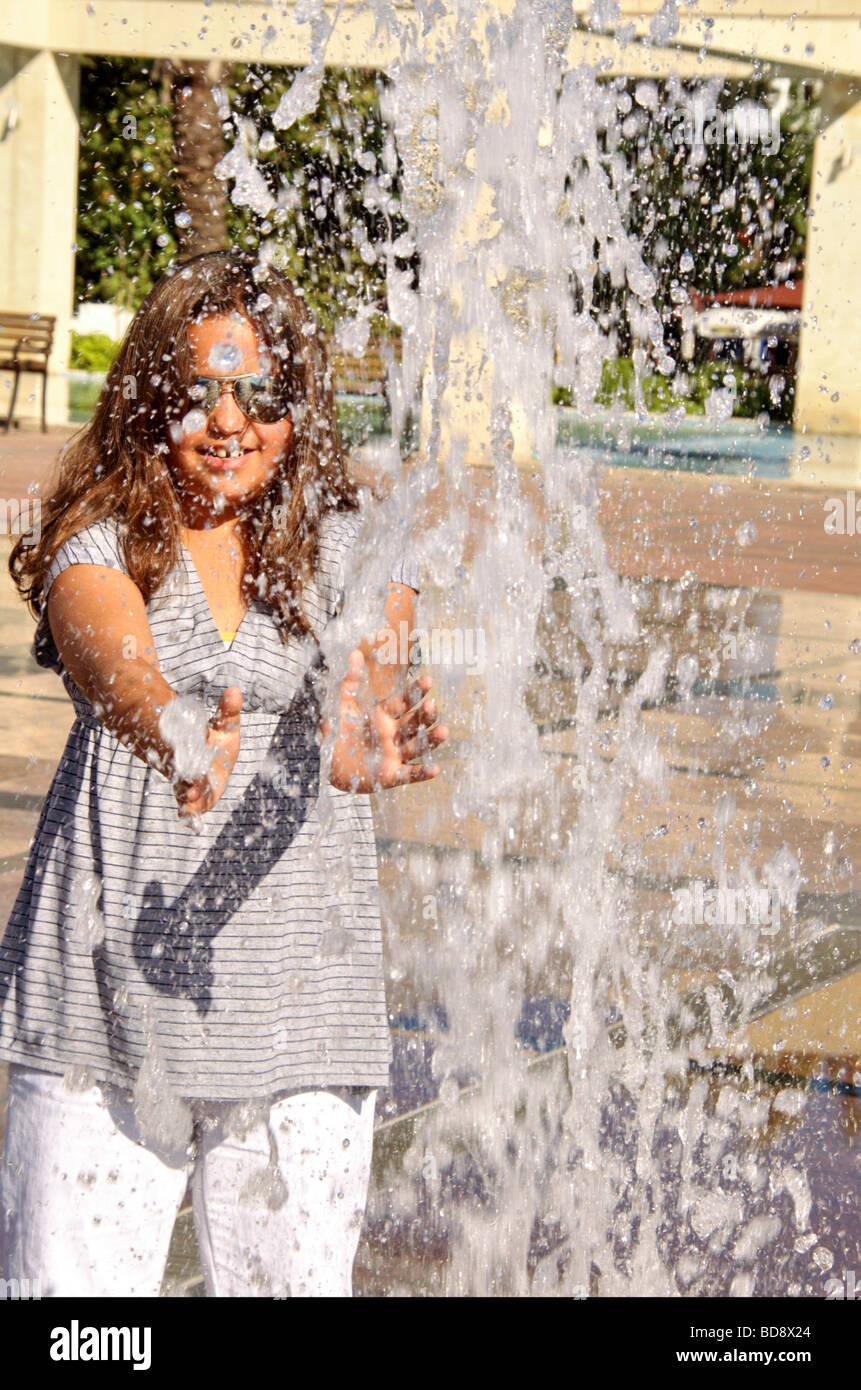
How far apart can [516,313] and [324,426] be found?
240cm

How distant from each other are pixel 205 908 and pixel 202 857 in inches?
2.3

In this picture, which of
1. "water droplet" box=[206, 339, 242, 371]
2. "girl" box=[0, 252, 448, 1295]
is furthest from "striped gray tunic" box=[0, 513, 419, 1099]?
"water droplet" box=[206, 339, 242, 371]

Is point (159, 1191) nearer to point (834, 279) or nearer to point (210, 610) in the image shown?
point (210, 610)

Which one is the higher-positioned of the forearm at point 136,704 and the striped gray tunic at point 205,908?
the forearm at point 136,704

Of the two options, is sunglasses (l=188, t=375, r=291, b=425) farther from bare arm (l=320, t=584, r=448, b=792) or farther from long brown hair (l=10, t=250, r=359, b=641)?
bare arm (l=320, t=584, r=448, b=792)

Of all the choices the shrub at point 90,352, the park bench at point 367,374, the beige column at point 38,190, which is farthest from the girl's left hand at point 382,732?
the shrub at point 90,352

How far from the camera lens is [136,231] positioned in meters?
27.0

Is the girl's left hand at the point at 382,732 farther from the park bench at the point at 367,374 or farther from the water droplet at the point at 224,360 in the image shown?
the park bench at the point at 367,374

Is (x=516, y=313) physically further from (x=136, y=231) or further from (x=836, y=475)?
(x=136, y=231)

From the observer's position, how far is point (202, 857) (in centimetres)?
196

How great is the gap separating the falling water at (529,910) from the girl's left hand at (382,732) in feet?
1.10

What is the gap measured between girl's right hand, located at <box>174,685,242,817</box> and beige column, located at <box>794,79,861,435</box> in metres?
22.2

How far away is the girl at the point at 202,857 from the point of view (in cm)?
192
